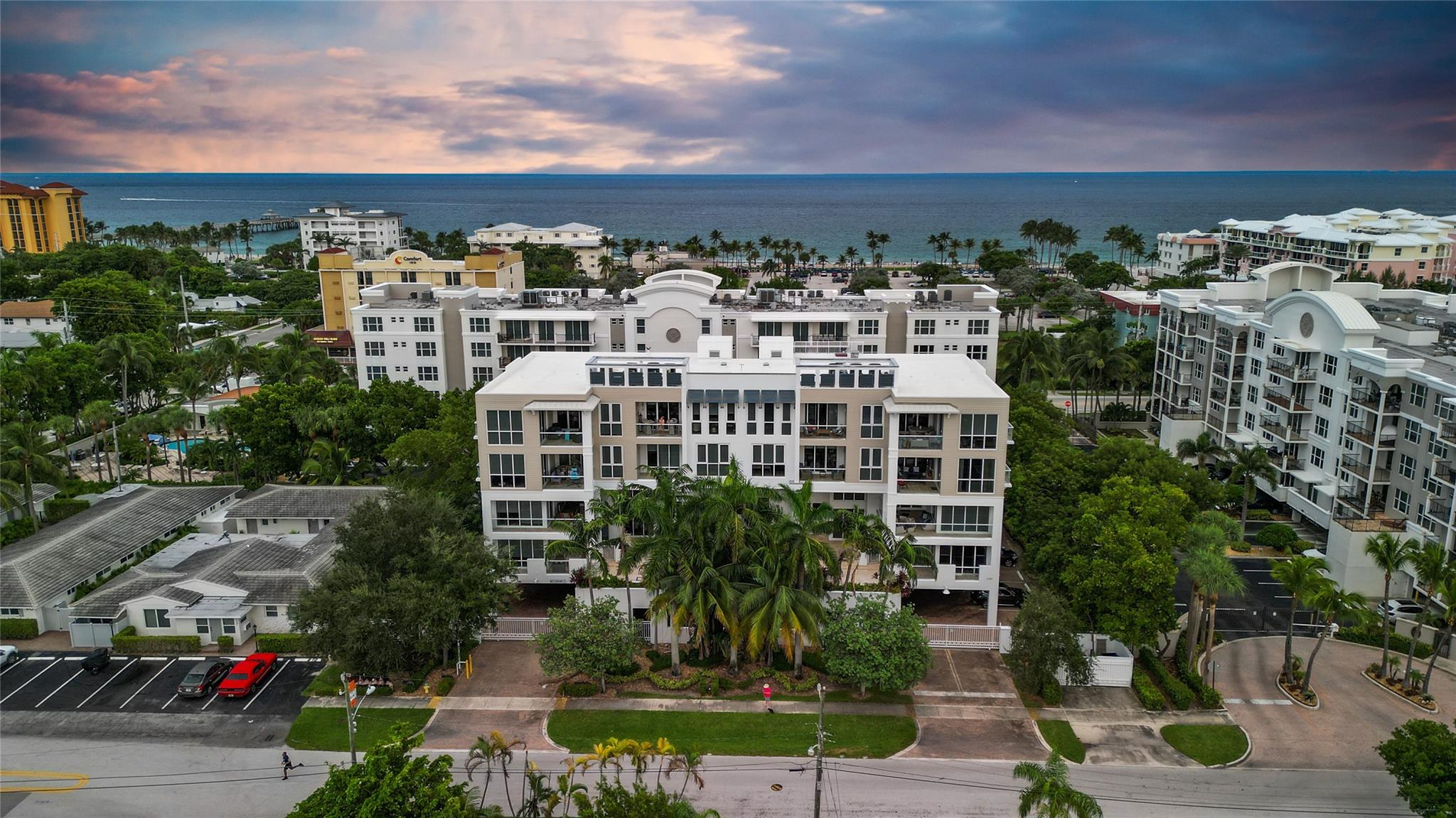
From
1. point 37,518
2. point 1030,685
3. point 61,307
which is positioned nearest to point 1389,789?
point 1030,685

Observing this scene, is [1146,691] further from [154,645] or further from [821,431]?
[154,645]

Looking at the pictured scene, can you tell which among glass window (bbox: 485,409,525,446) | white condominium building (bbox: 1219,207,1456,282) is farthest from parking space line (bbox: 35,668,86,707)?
white condominium building (bbox: 1219,207,1456,282)

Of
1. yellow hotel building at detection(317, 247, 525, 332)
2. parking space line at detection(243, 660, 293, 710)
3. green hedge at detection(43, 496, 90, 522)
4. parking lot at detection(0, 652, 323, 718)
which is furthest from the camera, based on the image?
yellow hotel building at detection(317, 247, 525, 332)

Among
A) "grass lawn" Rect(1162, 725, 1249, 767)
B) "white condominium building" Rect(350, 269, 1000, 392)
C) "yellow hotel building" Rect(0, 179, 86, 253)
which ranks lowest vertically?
"grass lawn" Rect(1162, 725, 1249, 767)

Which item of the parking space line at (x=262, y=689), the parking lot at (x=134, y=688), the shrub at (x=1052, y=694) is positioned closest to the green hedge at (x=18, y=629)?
the parking lot at (x=134, y=688)

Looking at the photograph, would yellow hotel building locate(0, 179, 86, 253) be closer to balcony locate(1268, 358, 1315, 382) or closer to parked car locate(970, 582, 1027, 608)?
parked car locate(970, 582, 1027, 608)


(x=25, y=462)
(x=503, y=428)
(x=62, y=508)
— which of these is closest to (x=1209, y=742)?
(x=503, y=428)
